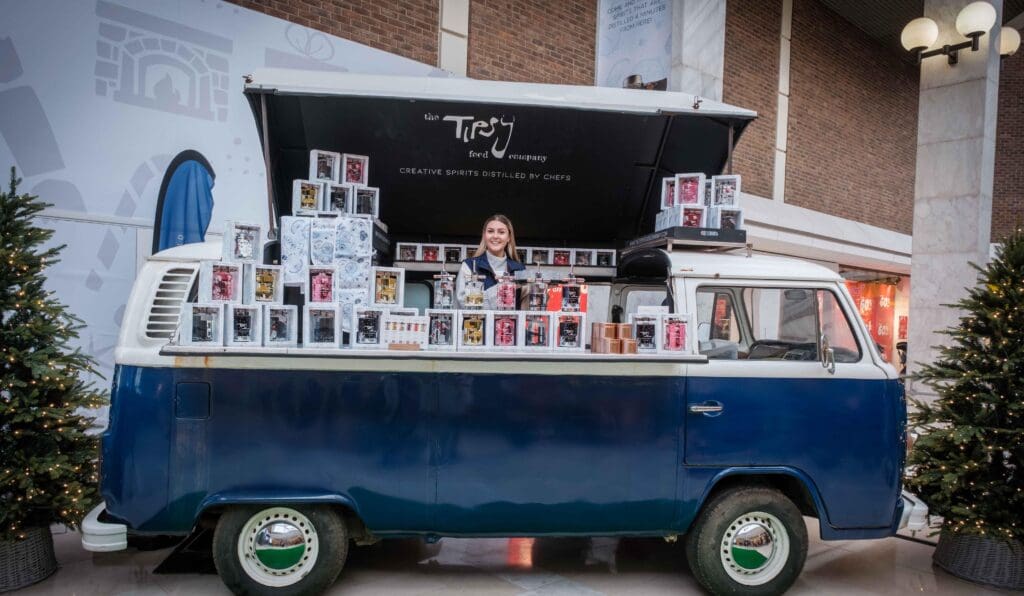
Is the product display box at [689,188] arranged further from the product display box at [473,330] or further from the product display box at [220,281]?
the product display box at [220,281]

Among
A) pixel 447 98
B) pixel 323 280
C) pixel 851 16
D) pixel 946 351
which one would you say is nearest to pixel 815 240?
pixel 851 16

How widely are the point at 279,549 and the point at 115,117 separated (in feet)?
17.6

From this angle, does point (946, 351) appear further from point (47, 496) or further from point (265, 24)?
point (265, 24)

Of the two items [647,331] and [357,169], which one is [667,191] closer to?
[647,331]

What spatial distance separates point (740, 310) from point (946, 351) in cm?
196

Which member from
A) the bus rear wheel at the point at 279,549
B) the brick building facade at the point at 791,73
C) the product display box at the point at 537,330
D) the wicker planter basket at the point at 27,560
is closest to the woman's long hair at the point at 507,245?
the product display box at the point at 537,330

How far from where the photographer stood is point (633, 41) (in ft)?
31.7

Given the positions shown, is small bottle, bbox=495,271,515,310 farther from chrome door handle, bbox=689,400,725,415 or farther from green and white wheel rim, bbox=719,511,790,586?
green and white wheel rim, bbox=719,511,790,586

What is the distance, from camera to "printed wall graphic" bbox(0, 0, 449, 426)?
6053 millimetres

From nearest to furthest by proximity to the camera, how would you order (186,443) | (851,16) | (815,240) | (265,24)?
(186,443)
(265,24)
(815,240)
(851,16)

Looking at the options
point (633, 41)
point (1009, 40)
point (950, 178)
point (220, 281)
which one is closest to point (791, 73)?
point (1009, 40)

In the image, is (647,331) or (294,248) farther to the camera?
(294,248)

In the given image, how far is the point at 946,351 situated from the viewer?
472 cm

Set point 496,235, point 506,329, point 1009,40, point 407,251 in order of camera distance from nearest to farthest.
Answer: point 506,329 → point 496,235 → point 407,251 → point 1009,40
